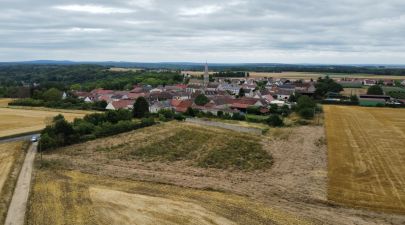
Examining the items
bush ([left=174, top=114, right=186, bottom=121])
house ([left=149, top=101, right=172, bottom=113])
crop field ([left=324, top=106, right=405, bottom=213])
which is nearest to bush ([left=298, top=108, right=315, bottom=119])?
crop field ([left=324, top=106, right=405, bottom=213])

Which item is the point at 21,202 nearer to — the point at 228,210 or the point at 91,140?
the point at 228,210

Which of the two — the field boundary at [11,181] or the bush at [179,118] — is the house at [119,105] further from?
the field boundary at [11,181]

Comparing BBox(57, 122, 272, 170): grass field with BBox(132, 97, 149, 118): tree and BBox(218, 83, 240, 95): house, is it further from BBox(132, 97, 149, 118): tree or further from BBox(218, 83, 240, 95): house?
BBox(218, 83, 240, 95): house

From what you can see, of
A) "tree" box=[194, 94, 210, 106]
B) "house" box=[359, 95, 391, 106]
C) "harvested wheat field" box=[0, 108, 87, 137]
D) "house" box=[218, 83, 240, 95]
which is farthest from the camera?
"house" box=[218, 83, 240, 95]

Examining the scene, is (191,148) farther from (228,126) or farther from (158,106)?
(158,106)

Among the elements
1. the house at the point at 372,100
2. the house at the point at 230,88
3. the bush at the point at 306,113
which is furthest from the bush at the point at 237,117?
the house at the point at 230,88

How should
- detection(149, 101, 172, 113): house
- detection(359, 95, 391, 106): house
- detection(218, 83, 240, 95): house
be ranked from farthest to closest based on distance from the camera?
detection(218, 83, 240, 95): house, detection(359, 95, 391, 106): house, detection(149, 101, 172, 113): house
